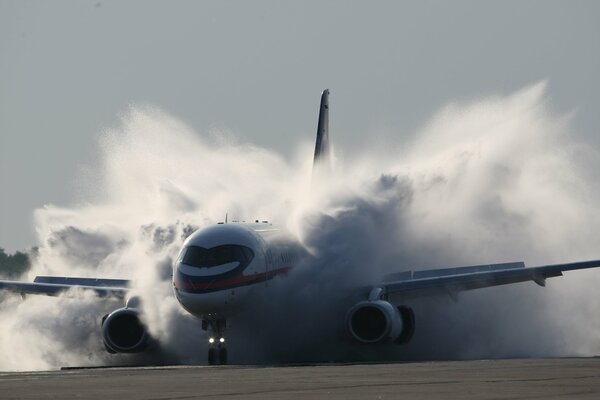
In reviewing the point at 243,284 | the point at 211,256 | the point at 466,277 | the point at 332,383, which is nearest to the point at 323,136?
the point at 466,277

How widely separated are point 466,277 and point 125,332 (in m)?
12.0

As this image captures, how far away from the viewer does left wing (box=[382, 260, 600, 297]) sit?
47000 millimetres

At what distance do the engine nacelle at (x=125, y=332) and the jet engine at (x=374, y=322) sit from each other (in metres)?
6.86

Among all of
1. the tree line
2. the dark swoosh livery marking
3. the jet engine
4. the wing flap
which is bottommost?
the jet engine

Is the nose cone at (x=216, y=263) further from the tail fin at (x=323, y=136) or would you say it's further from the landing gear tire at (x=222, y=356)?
the tail fin at (x=323, y=136)

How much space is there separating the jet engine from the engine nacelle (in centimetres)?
686

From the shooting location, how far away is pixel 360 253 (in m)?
50.2

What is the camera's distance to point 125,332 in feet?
152

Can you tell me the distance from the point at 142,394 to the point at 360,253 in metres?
28.3

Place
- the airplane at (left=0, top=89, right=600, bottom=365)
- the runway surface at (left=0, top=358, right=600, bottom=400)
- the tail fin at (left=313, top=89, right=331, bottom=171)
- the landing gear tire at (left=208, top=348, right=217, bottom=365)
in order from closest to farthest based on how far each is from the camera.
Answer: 1. the runway surface at (left=0, top=358, right=600, bottom=400)
2. the landing gear tire at (left=208, top=348, right=217, bottom=365)
3. the airplane at (left=0, top=89, right=600, bottom=365)
4. the tail fin at (left=313, top=89, right=331, bottom=171)

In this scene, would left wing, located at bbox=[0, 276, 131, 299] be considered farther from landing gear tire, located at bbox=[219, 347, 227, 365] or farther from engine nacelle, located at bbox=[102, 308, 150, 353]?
landing gear tire, located at bbox=[219, 347, 227, 365]

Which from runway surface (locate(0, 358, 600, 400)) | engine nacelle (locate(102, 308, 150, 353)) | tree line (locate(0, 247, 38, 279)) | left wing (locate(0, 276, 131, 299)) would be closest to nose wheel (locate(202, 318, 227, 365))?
engine nacelle (locate(102, 308, 150, 353))

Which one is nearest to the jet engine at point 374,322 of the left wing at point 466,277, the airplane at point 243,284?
the airplane at point 243,284

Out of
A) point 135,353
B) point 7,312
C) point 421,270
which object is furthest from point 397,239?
point 7,312
